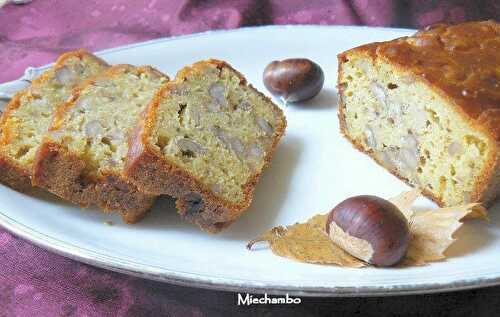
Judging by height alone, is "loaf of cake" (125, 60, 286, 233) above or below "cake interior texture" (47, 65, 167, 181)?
above

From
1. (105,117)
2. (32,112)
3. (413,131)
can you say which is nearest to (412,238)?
(413,131)

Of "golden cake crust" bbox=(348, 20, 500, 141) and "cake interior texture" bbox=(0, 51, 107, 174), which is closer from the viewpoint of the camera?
"golden cake crust" bbox=(348, 20, 500, 141)

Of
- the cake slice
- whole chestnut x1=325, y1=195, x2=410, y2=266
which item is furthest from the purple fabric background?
whole chestnut x1=325, y1=195, x2=410, y2=266

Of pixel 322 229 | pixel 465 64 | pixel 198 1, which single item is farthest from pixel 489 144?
pixel 198 1

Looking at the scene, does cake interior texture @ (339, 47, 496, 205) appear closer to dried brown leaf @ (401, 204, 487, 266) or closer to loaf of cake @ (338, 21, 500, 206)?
loaf of cake @ (338, 21, 500, 206)

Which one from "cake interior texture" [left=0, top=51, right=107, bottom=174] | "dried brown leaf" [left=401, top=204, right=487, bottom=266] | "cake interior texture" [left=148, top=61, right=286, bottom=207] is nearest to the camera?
"dried brown leaf" [left=401, top=204, right=487, bottom=266]

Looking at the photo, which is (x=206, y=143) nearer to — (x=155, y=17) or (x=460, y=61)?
(x=460, y=61)

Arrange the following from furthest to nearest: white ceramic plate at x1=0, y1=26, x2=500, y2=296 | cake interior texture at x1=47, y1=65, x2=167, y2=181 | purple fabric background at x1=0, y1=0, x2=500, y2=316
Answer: purple fabric background at x1=0, y1=0, x2=500, y2=316 < cake interior texture at x1=47, y1=65, x2=167, y2=181 < white ceramic plate at x1=0, y1=26, x2=500, y2=296
